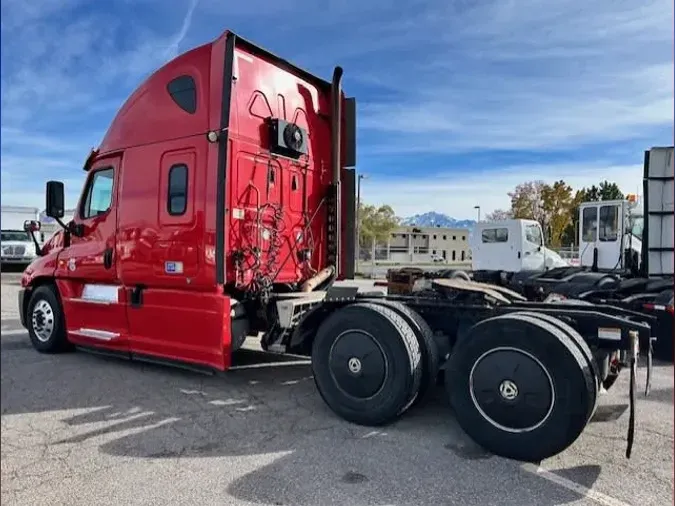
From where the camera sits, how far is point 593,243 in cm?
489

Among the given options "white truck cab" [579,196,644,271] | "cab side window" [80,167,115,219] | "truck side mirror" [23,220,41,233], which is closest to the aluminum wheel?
Answer: "cab side window" [80,167,115,219]

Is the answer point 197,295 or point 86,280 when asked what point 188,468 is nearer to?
point 197,295

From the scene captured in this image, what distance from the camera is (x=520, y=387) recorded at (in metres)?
3.57

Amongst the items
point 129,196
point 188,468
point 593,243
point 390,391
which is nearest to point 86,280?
point 129,196

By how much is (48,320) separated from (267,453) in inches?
167

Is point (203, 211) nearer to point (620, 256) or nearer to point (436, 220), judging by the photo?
point (436, 220)

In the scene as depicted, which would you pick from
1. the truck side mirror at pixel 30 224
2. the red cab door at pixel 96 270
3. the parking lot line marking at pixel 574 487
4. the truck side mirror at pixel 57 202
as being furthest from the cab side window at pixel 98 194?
the parking lot line marking at pixel 574 487

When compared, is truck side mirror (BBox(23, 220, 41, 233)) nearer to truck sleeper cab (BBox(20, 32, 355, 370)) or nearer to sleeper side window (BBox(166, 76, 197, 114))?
truck sleeper cab (BBox(20, 32, 355, 370))

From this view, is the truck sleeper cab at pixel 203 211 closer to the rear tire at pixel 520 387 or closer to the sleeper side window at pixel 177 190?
the sleeper side window at pixel 177 190

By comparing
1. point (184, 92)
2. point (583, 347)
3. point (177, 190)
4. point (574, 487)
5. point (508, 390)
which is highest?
point (184, 92)

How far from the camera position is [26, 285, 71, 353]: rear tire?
641 centimetres

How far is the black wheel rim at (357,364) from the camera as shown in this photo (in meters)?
4.20

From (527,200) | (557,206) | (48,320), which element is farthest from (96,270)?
(557,206)

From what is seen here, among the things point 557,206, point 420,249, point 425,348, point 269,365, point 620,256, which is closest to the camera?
point 557,206
